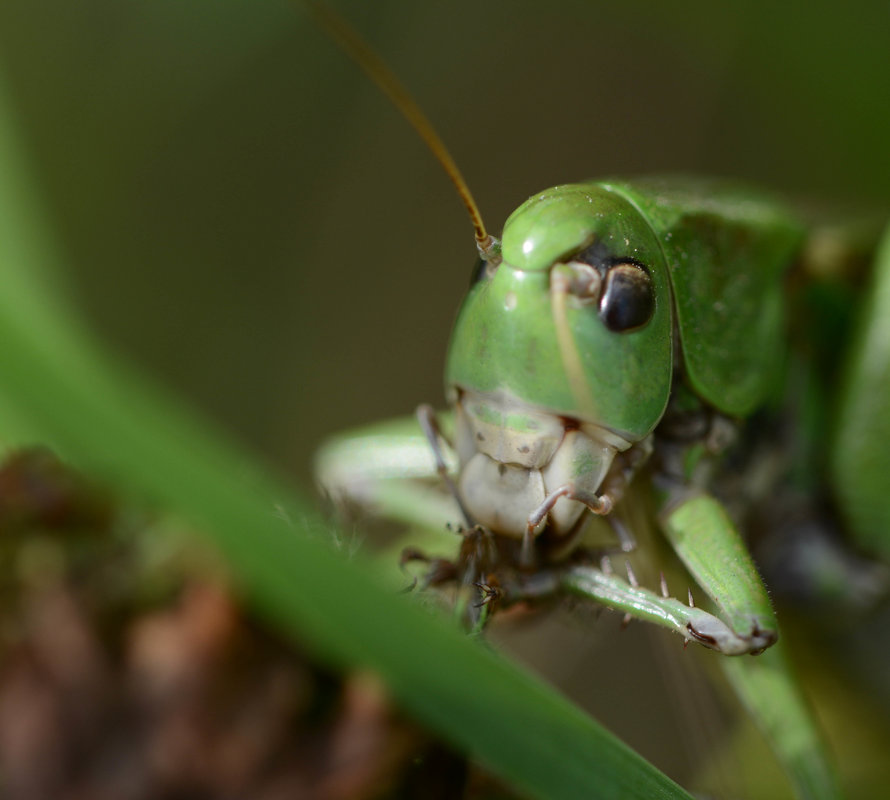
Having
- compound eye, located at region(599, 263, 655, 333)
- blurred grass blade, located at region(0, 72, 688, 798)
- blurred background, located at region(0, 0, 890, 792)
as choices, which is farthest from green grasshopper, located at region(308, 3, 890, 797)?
blurred background, located at region(0, 0, 890, 792)

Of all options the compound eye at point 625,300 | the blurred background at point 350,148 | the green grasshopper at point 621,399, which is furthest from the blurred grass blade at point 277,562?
the blurred background at point 350,148

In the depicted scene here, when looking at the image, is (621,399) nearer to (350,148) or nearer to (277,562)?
(277,562)

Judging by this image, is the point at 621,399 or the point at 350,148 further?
the point at 350,148

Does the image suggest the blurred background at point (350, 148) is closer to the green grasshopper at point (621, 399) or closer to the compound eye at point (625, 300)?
the green grasshopper at point (621, 399)

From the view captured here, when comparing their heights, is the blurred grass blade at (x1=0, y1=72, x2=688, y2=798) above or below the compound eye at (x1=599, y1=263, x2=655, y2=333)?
above

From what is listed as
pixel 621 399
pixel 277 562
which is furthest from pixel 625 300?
pixel 277 562

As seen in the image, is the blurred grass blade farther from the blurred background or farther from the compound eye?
the blurred background

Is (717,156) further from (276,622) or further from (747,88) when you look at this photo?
(276,622)
